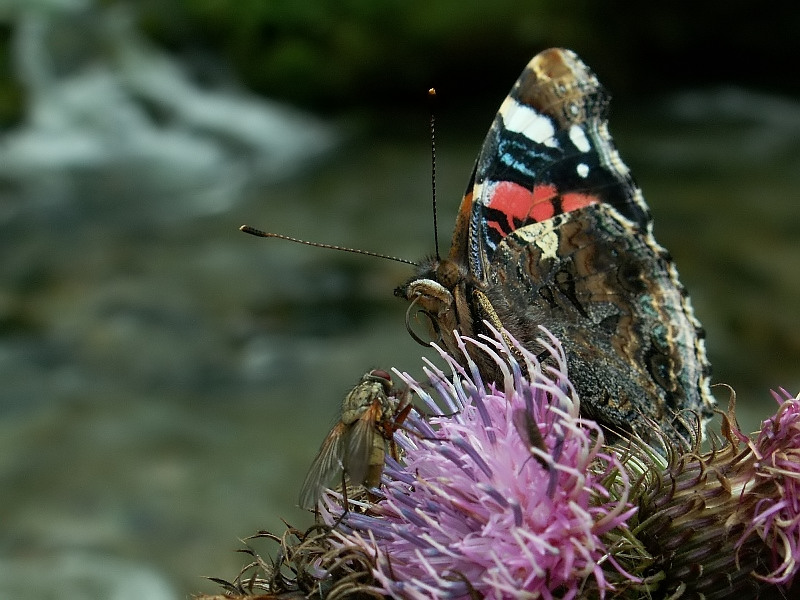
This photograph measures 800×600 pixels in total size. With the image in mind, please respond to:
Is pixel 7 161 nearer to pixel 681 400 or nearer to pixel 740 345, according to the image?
pixel 740 345

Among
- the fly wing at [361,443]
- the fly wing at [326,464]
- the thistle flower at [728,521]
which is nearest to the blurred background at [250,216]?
the fly wing at [326,464]

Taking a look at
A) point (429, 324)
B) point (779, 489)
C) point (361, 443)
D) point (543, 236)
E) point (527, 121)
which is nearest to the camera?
point (779, 489)

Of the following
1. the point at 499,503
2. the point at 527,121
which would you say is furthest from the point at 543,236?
the point at 499,503

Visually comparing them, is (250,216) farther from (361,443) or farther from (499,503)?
(499,503)

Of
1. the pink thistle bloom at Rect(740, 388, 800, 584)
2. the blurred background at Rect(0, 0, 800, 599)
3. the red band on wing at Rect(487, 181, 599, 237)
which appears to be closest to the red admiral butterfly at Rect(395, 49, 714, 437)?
the red band on wing at Rect(487, 181, 599, 237)

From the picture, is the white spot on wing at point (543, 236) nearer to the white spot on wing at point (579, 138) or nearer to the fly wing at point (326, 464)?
the white spot on wing at point (579, 138)

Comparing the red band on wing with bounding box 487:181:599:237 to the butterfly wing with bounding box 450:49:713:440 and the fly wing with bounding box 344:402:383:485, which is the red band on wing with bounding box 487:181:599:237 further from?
the fly wing with bounding box 344:402:383:485
